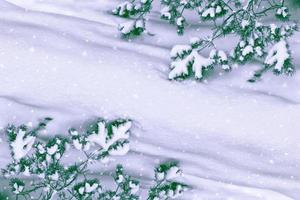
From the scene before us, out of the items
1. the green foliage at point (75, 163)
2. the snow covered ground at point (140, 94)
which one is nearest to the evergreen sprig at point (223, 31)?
the snow covered ground at point (140, 94)

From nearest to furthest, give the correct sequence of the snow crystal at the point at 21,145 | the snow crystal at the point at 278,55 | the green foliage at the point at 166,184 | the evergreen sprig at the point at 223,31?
the snow crystal at the point at 278,55 → the evergreen sprig at the point at 223,31 → the snow crystal at the point at 21,145 → the green foliage at the point at 166,184

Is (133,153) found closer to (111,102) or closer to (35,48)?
(111,102)

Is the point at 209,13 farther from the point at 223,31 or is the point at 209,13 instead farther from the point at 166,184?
the point at 166,184

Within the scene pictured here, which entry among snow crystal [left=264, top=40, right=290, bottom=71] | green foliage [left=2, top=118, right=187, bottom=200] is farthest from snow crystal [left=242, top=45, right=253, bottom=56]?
green foliage [left=2, top=118, right=187, bottom=200]

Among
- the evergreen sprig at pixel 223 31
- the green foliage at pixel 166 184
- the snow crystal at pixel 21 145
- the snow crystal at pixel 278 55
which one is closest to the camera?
the snow crystal at pixel 278 55

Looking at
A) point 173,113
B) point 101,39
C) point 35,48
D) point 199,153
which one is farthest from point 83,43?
point 199,153

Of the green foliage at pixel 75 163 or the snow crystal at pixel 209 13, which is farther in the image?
the green foliage at pixel 75 163

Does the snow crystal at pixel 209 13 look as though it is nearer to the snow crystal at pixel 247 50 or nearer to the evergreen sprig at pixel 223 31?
the evergreen sprig at pixel 223 31
